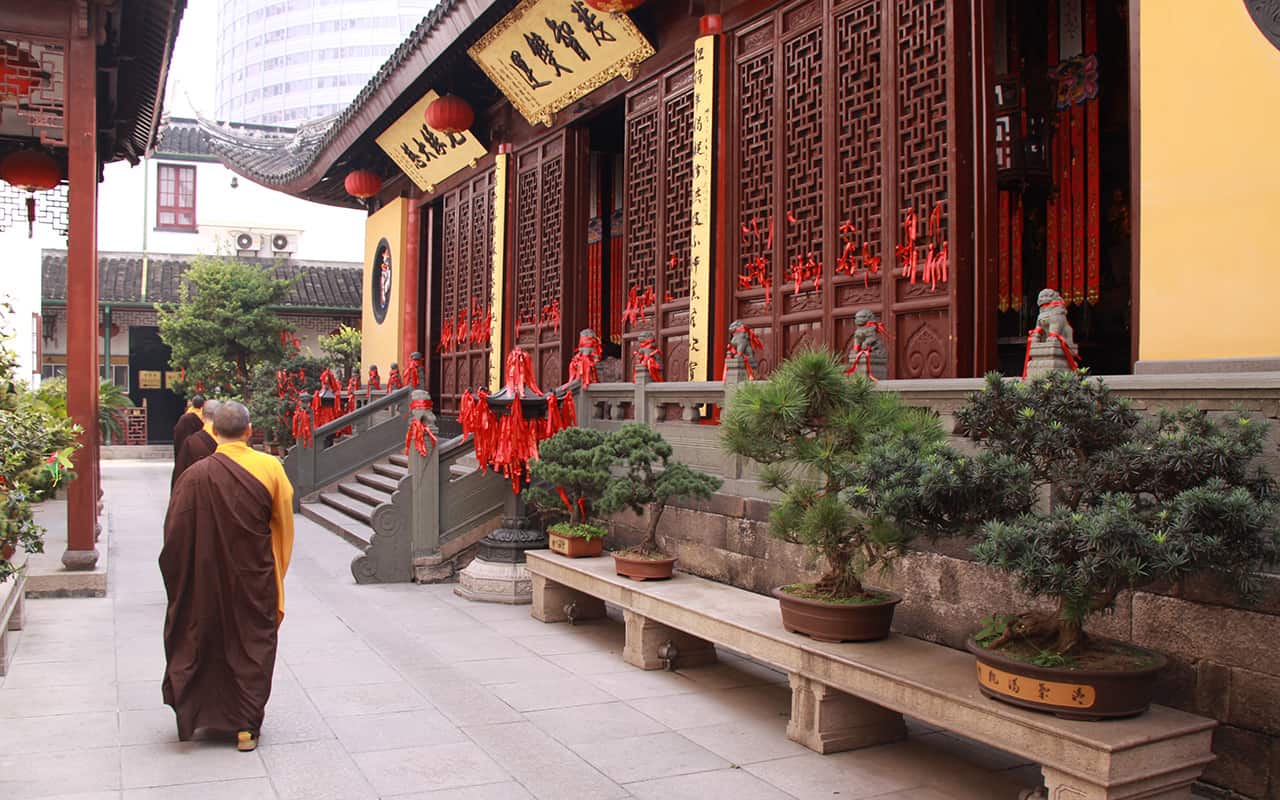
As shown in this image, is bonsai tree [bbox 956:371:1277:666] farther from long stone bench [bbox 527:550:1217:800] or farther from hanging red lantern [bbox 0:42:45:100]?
hanging red lantern [bbox 0:42:45:100]

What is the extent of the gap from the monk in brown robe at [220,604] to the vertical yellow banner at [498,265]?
744cm

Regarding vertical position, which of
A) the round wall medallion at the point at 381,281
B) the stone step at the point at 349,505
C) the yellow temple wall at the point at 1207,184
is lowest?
the stone step at the point at 349,505

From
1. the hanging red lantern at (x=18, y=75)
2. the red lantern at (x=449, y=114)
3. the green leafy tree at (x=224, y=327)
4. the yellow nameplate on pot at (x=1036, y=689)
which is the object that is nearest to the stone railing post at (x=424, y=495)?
the hanging red lantern at (x=18, y=75)

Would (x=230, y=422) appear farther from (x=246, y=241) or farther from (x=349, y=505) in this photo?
(x=246, y=241)

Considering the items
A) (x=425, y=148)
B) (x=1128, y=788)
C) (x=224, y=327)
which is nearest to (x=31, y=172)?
(x=425, y=148)

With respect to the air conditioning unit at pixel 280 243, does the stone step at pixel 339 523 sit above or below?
below

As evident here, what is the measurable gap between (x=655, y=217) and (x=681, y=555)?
3.21 metres

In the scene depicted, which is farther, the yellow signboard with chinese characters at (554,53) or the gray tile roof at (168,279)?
the gray tile roof at (168,279)

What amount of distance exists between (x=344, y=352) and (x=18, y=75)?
12.8 metres

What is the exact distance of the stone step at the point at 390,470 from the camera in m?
A: 11.5

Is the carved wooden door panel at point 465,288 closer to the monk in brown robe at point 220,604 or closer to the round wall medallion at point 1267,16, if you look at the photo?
the monk in brown robe at point 220,604

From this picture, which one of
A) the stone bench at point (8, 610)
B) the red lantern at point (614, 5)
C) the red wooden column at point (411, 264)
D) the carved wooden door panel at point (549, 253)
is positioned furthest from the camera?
the red wooden column at point (411, 264)

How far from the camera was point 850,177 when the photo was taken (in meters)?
6.53

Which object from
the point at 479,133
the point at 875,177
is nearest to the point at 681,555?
the point at 875,177
